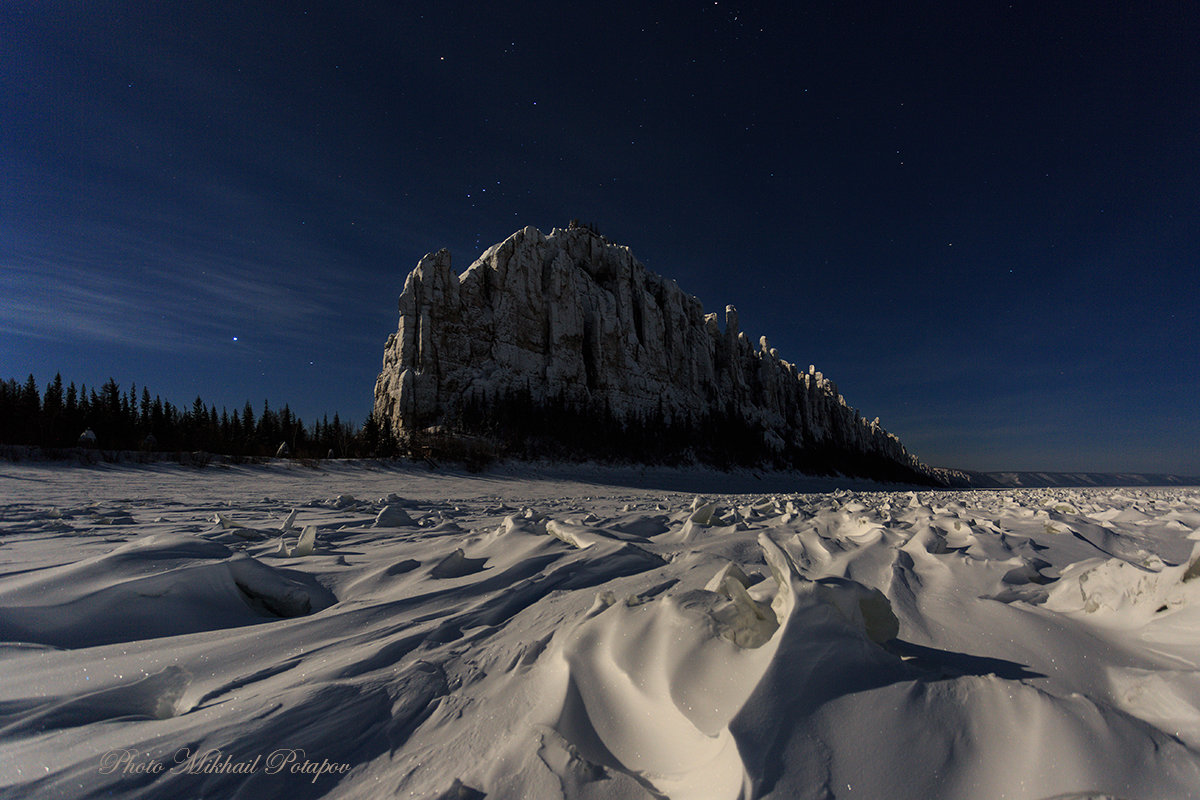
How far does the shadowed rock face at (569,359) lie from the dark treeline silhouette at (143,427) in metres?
4.74

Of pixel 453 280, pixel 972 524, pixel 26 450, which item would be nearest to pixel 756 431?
pixel 453 280

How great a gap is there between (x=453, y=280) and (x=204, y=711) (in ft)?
105

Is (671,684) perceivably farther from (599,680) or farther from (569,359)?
(569,359)

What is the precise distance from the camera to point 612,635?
1394 millimetres

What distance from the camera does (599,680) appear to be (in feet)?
4.07

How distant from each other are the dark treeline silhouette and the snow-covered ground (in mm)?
16737

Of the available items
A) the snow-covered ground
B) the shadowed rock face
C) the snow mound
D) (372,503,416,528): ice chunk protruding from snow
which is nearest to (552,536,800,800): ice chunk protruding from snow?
the snow-covered ground

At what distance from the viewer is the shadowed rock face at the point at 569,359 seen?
94.9 feet

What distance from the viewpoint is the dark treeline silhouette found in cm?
1520

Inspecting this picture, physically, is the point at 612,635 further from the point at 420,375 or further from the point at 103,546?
the point at 420,375

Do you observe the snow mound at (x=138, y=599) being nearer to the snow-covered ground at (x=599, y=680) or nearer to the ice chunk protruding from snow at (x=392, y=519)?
the snow-covered ground at (x=599, y=680)

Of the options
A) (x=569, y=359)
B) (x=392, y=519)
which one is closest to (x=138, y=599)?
(x=392, y=519)

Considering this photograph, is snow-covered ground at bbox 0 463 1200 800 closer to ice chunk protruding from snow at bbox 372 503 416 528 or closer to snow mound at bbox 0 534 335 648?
snow mound at bbox 0 534 335 648

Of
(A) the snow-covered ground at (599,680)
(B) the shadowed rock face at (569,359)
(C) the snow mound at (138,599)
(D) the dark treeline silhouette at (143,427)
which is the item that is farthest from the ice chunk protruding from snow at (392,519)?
(B) the shadowed rock face at (569,359)
